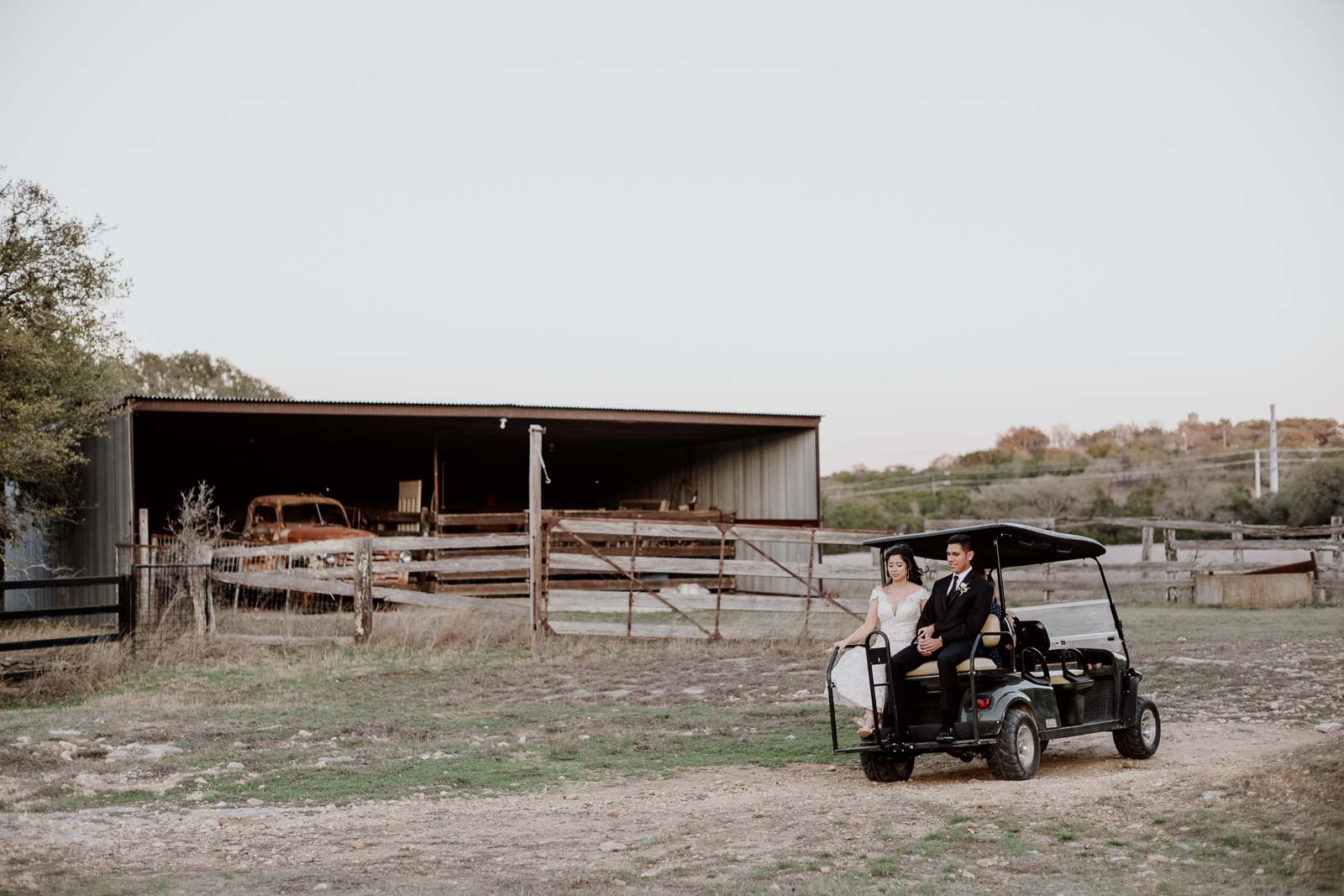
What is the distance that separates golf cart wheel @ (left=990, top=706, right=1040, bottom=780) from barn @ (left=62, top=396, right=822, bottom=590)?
16.5 meters

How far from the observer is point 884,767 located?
8.18 meters

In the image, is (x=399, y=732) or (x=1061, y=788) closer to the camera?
(x=1061, y=788)

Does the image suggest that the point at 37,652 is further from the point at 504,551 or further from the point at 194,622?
the point at 504,551

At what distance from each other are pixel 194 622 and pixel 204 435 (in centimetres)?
1289

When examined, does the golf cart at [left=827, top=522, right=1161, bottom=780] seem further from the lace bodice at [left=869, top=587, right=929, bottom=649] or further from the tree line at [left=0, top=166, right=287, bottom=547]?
the tree line at [left=0, top=166, right=287, bottom=547]

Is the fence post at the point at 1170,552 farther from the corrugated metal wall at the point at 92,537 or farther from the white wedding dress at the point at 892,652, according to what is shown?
the corrugated metal wall at the point at 92,537

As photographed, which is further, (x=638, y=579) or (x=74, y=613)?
(x=638, y=579)

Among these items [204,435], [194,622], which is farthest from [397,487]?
[194,622]

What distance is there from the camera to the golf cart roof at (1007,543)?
835 cm

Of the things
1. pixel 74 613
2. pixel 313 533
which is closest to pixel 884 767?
pixel 74 613

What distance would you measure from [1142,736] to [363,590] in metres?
10.4

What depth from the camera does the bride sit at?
324 inches

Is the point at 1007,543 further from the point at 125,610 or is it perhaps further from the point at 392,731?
the point at 125,610

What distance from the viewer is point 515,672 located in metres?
14.3
